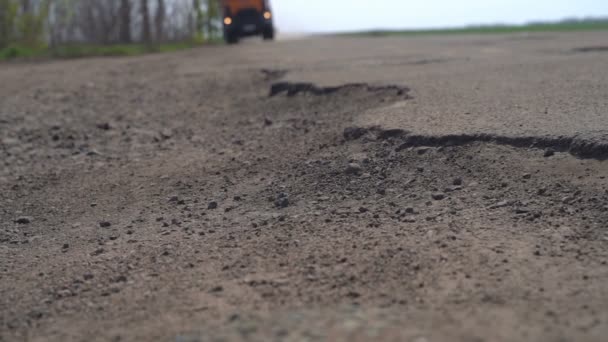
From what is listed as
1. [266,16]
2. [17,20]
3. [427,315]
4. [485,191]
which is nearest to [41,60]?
[17,20]

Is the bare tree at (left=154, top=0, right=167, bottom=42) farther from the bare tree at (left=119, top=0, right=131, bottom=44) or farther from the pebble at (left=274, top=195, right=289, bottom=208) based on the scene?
the pebble at (left=274, top=195, right=289, bottom=208)

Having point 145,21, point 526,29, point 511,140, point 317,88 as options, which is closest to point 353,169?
point 511,140

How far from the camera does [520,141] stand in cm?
507

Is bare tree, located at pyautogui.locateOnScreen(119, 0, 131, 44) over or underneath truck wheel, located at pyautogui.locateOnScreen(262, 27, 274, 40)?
over

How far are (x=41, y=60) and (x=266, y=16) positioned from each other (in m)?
11.5

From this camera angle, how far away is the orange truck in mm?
27266

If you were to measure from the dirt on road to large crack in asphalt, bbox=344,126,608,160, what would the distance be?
0.05 feet

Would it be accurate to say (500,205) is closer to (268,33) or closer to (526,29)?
(268,33)

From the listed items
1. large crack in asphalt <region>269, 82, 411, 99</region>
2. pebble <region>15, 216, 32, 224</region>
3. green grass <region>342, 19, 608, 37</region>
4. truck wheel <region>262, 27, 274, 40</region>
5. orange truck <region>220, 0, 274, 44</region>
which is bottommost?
pebble <region>15, 216, 32, 224</region>

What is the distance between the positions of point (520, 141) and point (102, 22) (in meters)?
26.2

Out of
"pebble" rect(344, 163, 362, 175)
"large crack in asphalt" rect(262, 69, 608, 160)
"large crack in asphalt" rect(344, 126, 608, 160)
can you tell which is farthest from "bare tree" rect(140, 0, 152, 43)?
"pebble" rect(344, 163, 362, 175)

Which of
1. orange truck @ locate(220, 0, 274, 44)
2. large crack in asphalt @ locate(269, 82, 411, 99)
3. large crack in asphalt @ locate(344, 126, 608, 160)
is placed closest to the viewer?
large crack in asphalt @ locate(344, 126, 608, 160)

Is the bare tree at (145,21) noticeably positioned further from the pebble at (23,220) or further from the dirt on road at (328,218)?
the pebble at (23,220)

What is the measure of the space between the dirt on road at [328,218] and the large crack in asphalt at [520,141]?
1cm
